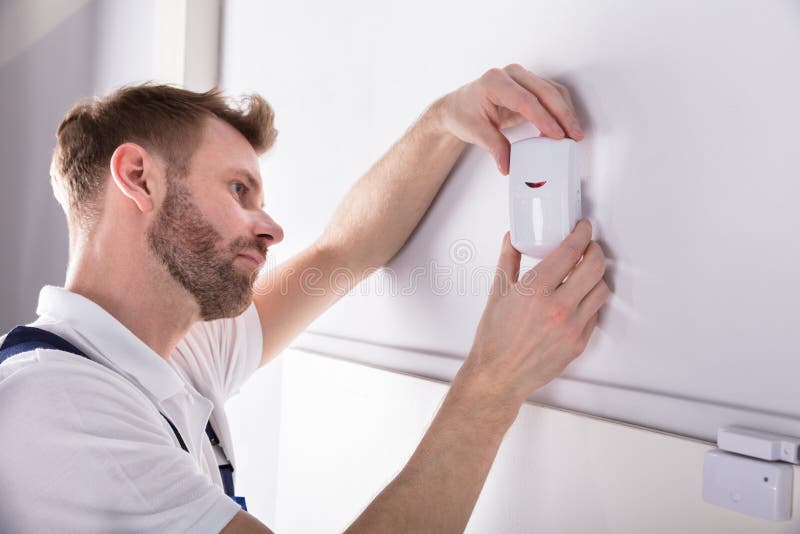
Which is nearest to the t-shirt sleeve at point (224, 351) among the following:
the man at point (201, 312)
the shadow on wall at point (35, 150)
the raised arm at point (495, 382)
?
the man at point (201, 312)

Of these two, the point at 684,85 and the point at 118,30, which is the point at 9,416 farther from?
the point at 118,30

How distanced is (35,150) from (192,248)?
48.8 inches

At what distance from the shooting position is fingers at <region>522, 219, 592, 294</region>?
65 cm

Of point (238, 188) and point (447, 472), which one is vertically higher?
point (238, 188)

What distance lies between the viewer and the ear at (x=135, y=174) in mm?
887

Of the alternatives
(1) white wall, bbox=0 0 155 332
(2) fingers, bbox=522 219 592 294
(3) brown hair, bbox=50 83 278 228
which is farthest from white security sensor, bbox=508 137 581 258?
(1) white wall, bbox=0 0 155 332

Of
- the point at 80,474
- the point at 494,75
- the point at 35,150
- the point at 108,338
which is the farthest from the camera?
the point at 35,150

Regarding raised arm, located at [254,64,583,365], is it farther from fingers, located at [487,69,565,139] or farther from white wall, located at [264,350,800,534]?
white wall, located at [264,350,800,534]

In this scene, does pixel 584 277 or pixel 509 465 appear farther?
pixel 509 465

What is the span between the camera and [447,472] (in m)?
0.66

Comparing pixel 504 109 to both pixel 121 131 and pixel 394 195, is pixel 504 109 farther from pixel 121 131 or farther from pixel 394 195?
pixel 121 131

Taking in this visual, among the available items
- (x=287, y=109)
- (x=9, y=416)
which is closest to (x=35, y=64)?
(x=287, y=109)

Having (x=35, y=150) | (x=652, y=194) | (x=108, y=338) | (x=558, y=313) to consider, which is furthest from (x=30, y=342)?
(x=35, y=150)

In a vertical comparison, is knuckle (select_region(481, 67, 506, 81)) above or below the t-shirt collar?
above
